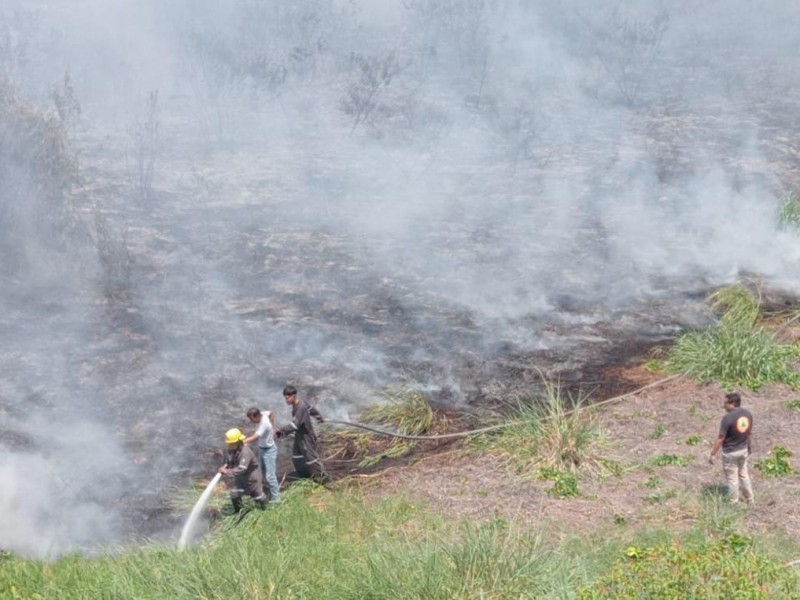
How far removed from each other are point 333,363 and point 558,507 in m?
4.21

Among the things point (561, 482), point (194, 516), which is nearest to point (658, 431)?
point (561, 482)

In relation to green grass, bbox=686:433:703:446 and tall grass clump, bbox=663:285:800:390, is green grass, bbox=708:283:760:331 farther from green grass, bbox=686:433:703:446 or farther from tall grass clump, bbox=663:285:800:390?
green grass, bbox=686:433:703:446

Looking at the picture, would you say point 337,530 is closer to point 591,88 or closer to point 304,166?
point 304,166

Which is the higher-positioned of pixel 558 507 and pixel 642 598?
pixel 642 598

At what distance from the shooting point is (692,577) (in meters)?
6.26

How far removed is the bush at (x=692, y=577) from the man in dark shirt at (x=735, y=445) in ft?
6.50

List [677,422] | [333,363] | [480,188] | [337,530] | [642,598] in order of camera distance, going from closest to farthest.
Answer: [642,598], [337,530], [677,422], [333,363], [480,188]

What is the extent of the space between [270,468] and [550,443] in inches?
114

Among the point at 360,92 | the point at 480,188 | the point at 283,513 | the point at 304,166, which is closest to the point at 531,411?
the point at 283,513

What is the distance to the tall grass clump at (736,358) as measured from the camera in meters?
11.8

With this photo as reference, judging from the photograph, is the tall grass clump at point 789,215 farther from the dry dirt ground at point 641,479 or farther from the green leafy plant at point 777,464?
the green leafy plant at point 777,464

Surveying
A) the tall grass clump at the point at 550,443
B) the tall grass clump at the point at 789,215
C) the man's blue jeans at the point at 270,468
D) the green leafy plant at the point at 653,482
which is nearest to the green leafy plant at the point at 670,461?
the green leafy plant at the point at 653,482

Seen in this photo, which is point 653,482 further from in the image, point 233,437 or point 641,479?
point 233,437

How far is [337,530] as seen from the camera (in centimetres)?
881
